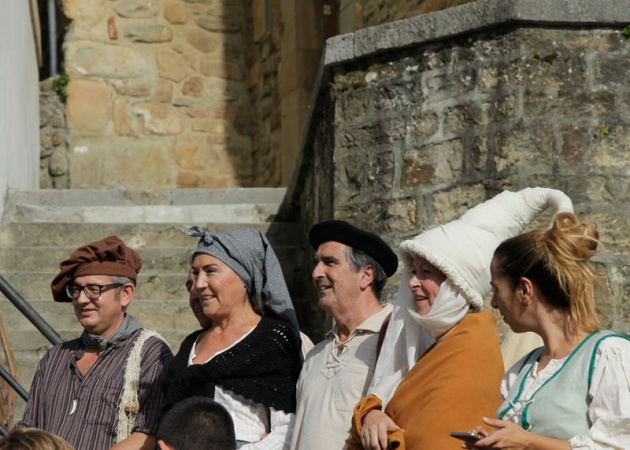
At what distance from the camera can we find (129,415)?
4.95m

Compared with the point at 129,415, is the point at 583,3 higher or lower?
higher

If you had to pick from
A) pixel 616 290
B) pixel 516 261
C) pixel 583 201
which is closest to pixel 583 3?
pixel 583 201

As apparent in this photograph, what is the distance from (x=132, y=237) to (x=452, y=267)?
16.9ft

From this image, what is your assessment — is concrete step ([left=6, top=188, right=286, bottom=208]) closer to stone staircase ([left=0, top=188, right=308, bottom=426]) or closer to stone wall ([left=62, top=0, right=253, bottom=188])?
stone staircase ([left=0, top=188, right=308, bottom=426])

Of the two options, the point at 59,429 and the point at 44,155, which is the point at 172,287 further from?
the point at 44,155

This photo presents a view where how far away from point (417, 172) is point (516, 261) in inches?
117

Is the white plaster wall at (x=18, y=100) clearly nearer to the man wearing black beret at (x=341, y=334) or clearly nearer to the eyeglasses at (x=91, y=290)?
the eyeglasses at (x=91, y=290)

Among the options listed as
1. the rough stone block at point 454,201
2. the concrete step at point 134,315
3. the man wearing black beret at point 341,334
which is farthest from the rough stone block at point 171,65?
the man wearing black beret at point 341,334

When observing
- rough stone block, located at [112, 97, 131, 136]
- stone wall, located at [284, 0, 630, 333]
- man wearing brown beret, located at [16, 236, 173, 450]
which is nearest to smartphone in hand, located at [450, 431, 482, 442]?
man wearing brown beret, located at [16, 236, 173, 450]

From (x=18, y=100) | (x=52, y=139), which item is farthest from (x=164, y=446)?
(x=52, y=139)

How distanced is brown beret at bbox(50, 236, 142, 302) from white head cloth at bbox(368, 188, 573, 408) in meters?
1.19

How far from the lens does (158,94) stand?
13.5 meters

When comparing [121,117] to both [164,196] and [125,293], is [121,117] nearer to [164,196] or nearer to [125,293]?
[164,196]

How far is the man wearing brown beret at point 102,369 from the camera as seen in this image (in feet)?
16.2
